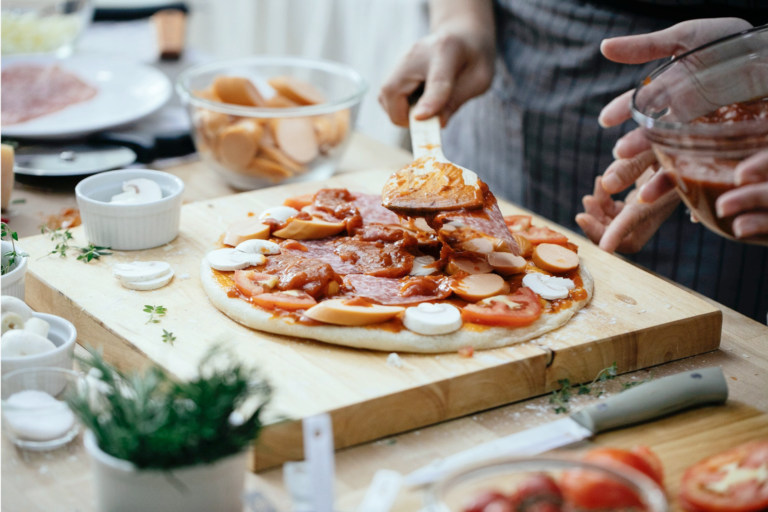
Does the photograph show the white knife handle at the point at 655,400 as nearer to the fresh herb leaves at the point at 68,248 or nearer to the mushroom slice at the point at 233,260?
the mushroom slice at the point at 233,260

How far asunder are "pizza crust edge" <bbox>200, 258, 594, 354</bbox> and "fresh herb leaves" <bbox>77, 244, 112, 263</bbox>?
515mm

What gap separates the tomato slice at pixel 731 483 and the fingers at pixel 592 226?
1065mm

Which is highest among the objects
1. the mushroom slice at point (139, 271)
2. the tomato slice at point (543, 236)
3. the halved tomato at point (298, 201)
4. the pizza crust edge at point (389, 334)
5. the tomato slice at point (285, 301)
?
the halved tomato at point (298, 201)

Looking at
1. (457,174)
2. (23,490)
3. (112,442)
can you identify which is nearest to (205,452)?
(112,442)

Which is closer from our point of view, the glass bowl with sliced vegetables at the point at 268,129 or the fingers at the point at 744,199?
the fingers at the point at 744,199

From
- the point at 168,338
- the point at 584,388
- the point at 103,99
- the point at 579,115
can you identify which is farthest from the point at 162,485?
the point at 103,99

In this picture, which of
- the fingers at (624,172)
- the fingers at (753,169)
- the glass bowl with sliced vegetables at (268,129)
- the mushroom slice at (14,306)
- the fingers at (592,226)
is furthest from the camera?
the glass bowl with sliced vegetables at (268,129)

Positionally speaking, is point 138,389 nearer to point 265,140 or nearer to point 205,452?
point 205,452

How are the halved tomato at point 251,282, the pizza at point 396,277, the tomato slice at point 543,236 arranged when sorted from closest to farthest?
the pizza at point 396,277, the halved tomato at point 251,282, the tomato slice at point 543,236

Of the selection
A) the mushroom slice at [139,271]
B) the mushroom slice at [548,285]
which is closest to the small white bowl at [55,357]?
the mushroom slice at [139,271]

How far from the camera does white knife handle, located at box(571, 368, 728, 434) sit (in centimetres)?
145

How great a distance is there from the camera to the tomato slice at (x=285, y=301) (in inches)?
68.5

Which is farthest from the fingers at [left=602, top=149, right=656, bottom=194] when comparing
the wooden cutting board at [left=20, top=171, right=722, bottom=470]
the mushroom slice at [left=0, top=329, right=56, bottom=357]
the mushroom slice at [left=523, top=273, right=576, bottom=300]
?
the mushroom slice at [left=0, top=329, right=56, bottom=357]

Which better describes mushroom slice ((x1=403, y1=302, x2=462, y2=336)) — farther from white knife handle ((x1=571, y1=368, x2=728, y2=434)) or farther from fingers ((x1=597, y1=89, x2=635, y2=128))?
fingers ((x1=597, y1=89, x2=635, y2=128))
